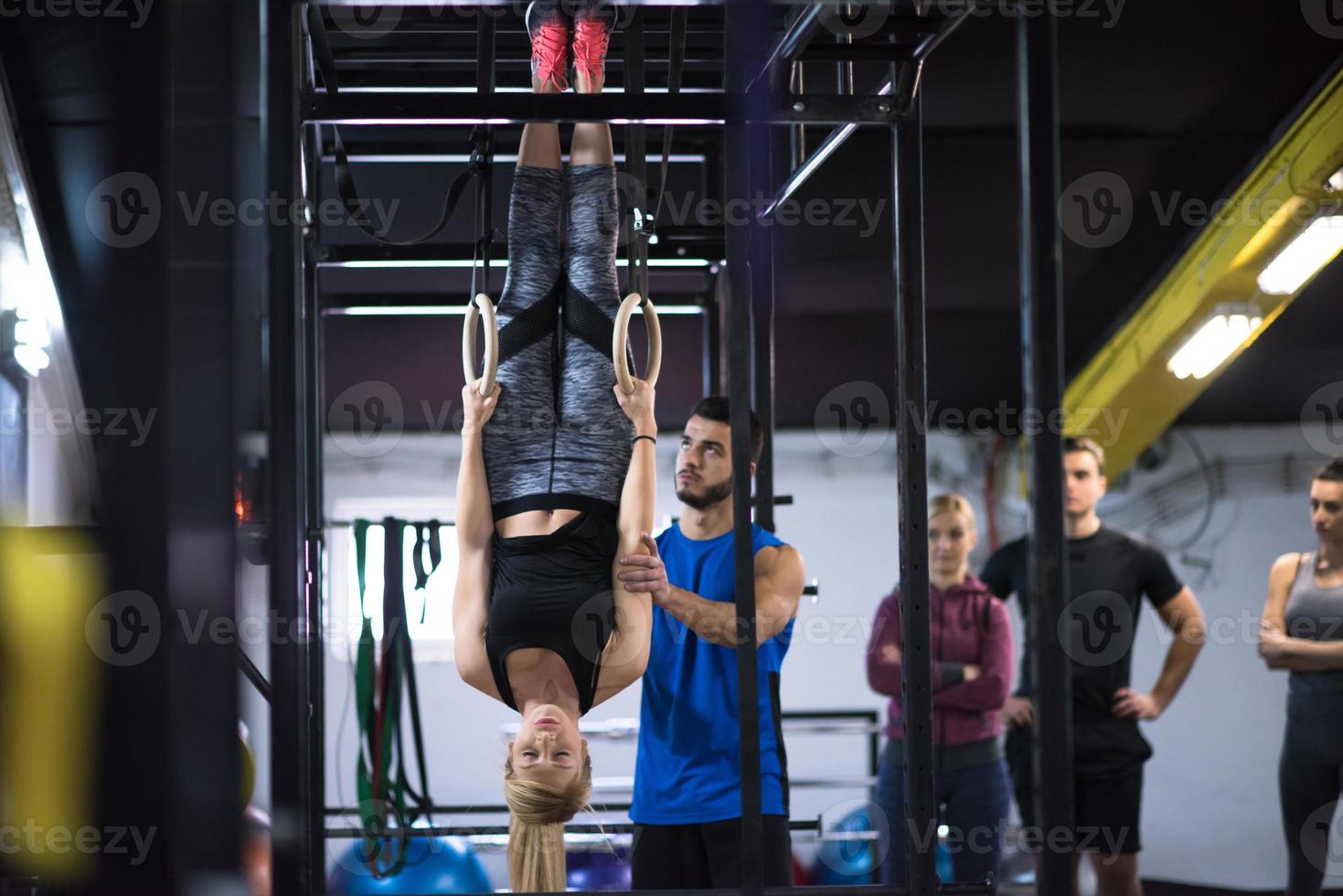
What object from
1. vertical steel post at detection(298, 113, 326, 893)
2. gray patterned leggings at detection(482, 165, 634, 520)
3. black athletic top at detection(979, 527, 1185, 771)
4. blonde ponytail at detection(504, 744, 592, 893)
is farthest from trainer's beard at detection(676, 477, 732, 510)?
black athletic top at detection(979, 527, 1185, 771)

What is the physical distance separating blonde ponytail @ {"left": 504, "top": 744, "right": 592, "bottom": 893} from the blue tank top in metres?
0.21

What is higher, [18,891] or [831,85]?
[831,85]

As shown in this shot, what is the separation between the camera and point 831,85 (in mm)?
4348

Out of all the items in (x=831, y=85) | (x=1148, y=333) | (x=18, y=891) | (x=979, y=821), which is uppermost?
(x=831, y=85)

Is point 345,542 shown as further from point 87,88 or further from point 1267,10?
point 87,88

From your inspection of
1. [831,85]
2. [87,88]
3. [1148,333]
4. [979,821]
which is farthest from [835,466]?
[87,88]

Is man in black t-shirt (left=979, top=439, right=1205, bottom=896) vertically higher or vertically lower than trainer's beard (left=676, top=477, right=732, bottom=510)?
lower

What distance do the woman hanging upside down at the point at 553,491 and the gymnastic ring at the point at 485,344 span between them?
0.08 feet

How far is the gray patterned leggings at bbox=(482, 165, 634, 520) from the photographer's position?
252cm

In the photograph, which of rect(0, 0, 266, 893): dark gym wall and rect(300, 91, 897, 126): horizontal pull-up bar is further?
rect(300, 91, 897, 126): horizontal pull-up bar

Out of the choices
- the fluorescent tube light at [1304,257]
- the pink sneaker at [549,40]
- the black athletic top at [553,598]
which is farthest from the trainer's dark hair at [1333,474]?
the pink sneaker at [549,40]

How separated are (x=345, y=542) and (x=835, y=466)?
311 centimetres

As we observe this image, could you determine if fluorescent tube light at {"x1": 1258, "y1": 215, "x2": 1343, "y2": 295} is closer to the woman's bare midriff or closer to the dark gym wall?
the woman's bare midriff

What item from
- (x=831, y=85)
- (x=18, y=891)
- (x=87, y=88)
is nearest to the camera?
(x=87, y=88)
